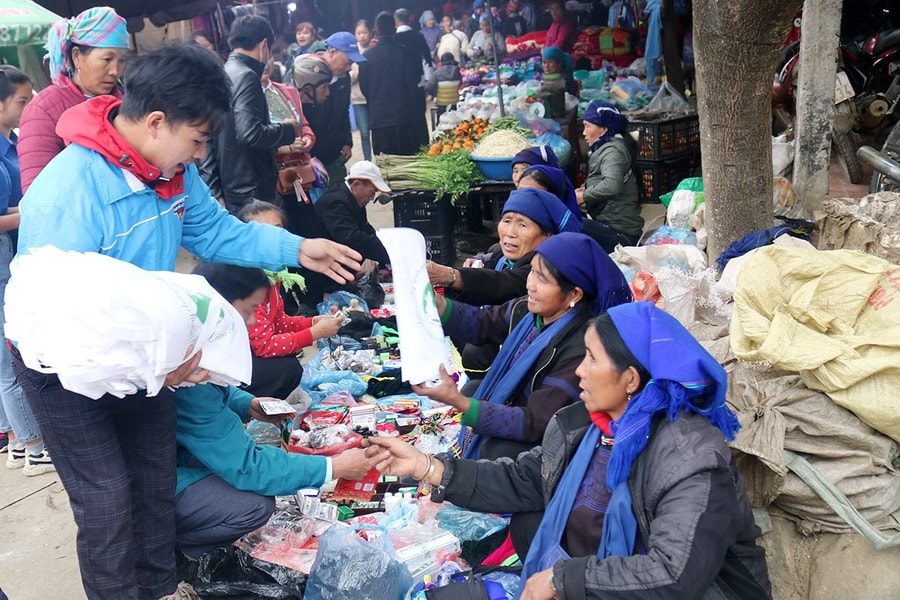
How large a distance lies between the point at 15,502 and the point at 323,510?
1.66m

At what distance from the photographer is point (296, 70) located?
A: 22.0 ft

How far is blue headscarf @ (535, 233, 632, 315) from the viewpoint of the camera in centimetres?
283

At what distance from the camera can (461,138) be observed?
24.4 feet

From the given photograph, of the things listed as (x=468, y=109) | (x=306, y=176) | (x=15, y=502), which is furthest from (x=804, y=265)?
(x=468, y=109)

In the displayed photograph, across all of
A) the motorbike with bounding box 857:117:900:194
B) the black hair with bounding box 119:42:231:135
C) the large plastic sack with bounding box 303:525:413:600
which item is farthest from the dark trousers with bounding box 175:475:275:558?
the motorbike with bounding box 857:117:900:194

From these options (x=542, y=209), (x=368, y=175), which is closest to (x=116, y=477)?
(x=542, y=209)

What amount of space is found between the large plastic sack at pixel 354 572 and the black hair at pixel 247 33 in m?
3.69

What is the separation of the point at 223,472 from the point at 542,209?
1836 millimetres

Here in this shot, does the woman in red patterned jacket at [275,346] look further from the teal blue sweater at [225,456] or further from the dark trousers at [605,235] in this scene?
the dark trousers at [605,235]

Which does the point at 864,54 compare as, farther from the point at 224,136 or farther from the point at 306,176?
the point at 224,136

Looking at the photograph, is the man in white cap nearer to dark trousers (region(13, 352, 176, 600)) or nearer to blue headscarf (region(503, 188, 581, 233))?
blue headscarf (region(503, 188, 581, 233))

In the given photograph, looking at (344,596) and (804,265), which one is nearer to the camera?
(344,596)

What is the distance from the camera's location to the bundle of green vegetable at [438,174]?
659 cm

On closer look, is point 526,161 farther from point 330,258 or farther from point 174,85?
point 174,85
